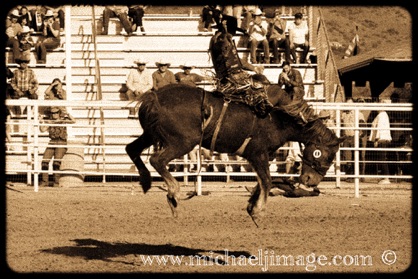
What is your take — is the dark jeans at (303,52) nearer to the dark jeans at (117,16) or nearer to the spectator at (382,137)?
the spectator at (382,137)

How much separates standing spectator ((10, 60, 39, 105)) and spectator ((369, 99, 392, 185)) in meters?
6.59

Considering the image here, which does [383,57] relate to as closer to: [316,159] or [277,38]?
[277,38]

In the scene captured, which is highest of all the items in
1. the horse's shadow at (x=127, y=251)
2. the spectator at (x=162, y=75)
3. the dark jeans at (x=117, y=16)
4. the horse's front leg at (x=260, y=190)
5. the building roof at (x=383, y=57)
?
the dark jeans at (x=117, y=16)

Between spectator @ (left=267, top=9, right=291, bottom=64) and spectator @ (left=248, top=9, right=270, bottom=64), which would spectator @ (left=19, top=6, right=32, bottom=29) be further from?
spectator @ (left=267, top=9, right=291, bottom=64)

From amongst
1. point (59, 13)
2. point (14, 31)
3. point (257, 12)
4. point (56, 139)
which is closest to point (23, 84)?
point (56, 139)

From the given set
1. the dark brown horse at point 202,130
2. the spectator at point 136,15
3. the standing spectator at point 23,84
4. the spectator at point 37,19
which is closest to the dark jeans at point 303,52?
the spectator at point 136,15

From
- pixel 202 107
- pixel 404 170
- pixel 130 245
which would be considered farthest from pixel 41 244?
pixel 404 170

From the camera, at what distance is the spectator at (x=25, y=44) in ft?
60.2

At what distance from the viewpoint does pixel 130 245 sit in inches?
408

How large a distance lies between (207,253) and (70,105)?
610 centimetres

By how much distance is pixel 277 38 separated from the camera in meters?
18.5

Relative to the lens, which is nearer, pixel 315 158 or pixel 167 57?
pixel 315 158

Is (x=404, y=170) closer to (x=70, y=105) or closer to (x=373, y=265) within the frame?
(x=70, y=105)

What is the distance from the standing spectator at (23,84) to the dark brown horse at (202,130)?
28.2 feet
